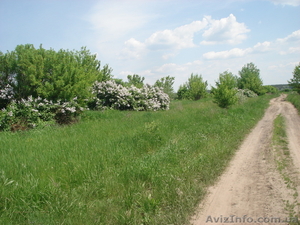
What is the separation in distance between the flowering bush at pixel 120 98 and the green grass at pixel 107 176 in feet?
33.6

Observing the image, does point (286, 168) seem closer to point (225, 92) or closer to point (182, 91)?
point (225, 92)

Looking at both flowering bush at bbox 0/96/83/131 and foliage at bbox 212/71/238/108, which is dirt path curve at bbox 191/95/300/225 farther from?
foliage at bbox 212/71/238/108

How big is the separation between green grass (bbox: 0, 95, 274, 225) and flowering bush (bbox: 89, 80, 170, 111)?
33.6ft

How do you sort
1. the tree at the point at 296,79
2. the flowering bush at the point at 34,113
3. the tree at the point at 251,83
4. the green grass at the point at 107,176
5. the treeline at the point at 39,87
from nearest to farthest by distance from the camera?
the green grass at the point at 107,176, the flowering bush at the point at 34,113, the treeline at the point at 39,87, the tree at the point at 296,79, the tree at the point at 251,83

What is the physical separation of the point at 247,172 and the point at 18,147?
23.1 feet

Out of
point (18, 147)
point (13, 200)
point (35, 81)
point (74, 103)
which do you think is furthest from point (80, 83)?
point (13, 200)

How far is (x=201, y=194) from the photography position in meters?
5.10

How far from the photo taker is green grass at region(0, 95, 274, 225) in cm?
430

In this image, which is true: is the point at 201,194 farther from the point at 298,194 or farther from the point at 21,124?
the point at 21,124

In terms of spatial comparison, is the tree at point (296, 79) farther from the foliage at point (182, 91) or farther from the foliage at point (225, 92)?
the foliage at point (225, 92)

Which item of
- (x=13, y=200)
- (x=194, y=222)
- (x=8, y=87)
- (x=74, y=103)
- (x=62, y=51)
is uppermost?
(x=62, y=51)

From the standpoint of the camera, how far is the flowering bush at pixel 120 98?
2012 centimetres

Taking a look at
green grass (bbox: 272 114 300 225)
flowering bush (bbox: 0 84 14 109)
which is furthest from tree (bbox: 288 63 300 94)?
flowering bush (bbox: 0 84 14 109)

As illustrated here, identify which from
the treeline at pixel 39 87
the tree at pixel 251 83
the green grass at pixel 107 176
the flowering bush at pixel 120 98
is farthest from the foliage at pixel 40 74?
the tree at pixel 251 83
